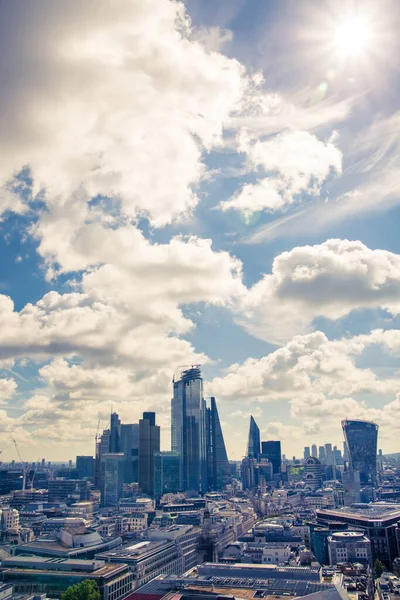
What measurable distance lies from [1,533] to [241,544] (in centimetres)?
7139

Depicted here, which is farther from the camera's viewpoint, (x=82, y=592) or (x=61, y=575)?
(x=61, y=575)

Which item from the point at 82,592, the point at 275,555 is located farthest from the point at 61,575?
the point at 275,555

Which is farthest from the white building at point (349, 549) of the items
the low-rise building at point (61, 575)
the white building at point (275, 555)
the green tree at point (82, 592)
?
the green tree at point (82, 592)

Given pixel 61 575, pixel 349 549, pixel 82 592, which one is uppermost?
pixel 61 575

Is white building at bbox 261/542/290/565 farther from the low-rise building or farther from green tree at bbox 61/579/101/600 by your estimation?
green tree at bbox 61/579/101/600

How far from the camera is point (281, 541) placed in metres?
126

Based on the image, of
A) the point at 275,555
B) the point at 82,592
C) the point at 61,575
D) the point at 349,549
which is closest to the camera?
the point at 82,592

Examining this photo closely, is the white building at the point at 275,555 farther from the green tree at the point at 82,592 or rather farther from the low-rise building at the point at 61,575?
the green tree at the point at 82,592

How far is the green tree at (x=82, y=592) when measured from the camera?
260ft

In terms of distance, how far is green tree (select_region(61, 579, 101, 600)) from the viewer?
→ 260ft

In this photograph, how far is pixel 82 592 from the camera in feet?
262

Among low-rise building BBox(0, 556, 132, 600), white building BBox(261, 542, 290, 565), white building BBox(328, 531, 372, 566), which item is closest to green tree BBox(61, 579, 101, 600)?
low-rise building BBox(0, 556, 132, 600)

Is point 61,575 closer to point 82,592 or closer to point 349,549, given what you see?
point 82,592

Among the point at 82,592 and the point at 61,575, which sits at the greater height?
the point at 61,575
